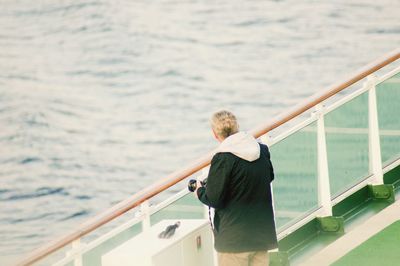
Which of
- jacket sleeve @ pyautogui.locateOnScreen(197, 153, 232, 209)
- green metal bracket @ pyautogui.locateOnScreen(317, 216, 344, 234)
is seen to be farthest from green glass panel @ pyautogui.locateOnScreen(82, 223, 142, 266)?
green metal bracket @ pyautogui.locateOnScreen(317, 216, 344, 234)

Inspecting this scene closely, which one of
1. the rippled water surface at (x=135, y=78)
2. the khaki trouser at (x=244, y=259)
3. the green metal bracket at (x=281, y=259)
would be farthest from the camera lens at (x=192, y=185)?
the rippled water surface at (x=135, y=78)

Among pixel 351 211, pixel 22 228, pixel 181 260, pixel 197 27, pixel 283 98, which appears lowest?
pixel 22 228

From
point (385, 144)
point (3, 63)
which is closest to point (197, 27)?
point (3, 63)

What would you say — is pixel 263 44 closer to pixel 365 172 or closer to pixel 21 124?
pixel 21 124

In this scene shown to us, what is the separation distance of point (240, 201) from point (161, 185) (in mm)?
853

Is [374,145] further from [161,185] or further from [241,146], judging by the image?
[241,146]

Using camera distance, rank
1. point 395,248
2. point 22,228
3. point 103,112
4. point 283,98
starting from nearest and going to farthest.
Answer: point 395,248 < point 22,228 < point 283,98 < point 103,112

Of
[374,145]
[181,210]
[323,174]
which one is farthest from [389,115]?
[181,210]

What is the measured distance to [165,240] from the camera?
15.2 ft

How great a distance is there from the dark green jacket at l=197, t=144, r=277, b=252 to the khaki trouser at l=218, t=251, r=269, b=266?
0.04 m

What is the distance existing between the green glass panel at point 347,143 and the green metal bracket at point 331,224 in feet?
0.90

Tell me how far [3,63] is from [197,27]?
819 cm

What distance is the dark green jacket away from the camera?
14.1ft

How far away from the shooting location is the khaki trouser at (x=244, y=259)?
4.44 metres
